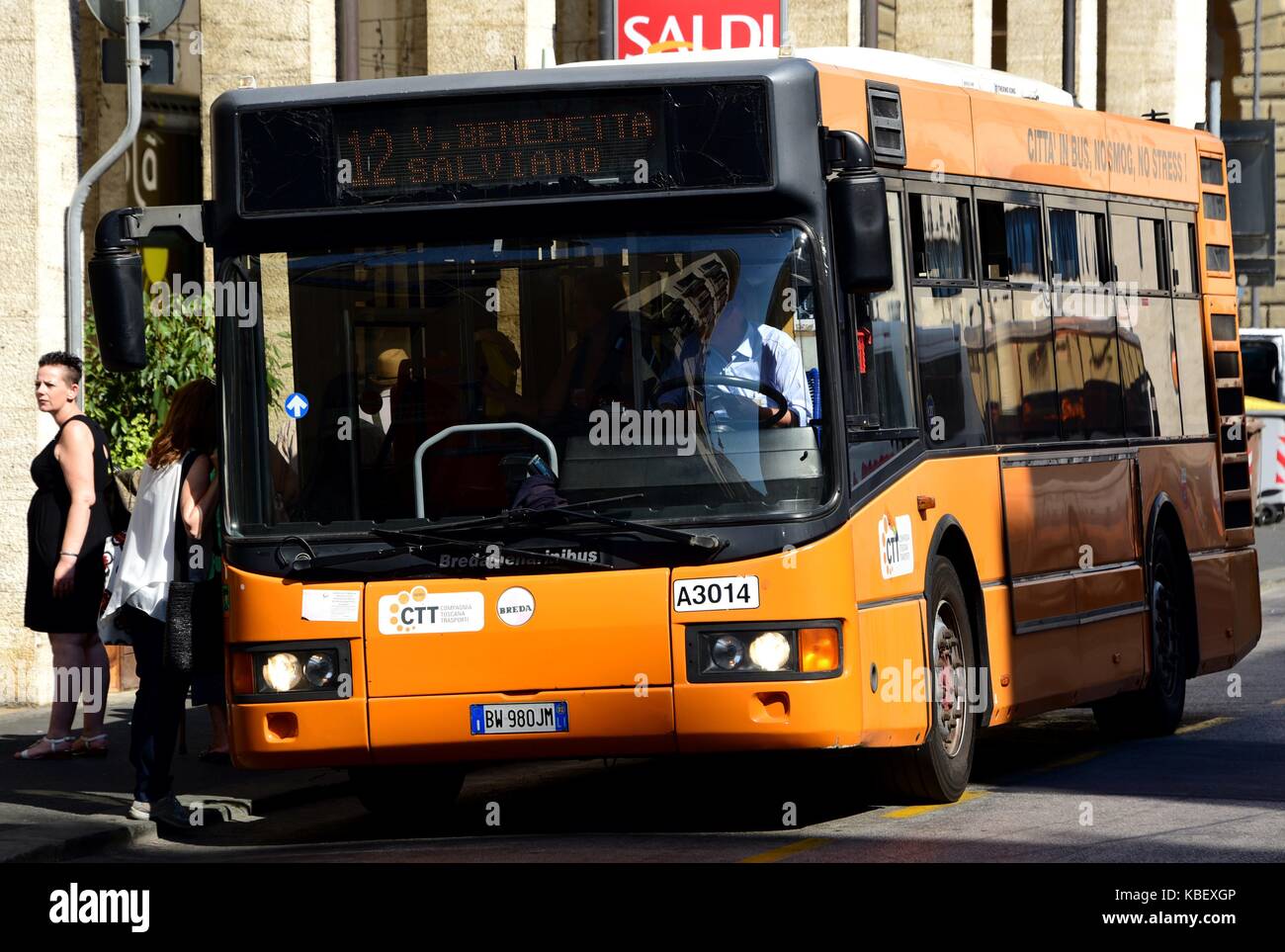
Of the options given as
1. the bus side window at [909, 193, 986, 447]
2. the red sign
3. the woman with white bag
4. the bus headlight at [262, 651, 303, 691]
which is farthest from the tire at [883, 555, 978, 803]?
the red sign

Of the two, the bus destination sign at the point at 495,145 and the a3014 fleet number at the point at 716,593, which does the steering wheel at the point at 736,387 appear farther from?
the bus destination sign at the point at 495,145

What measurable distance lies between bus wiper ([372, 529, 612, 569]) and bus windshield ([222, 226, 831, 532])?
82 millimetres

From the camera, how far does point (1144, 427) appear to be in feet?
43.3

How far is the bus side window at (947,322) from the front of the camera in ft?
34.9

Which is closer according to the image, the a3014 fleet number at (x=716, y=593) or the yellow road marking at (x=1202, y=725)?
the a3014 fleet number at (x=716, y=593)

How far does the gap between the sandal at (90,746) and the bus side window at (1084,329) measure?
4.94 meters

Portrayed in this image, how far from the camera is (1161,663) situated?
13359 millimetres

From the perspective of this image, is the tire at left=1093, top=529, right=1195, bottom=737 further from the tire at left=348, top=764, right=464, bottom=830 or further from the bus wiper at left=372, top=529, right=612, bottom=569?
the bus wiper at left=372, top=529, right=612, bottom=569

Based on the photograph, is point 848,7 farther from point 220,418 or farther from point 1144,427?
point 220,418

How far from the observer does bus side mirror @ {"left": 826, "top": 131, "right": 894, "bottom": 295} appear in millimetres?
9195

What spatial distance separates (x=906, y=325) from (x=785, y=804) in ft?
6.48
